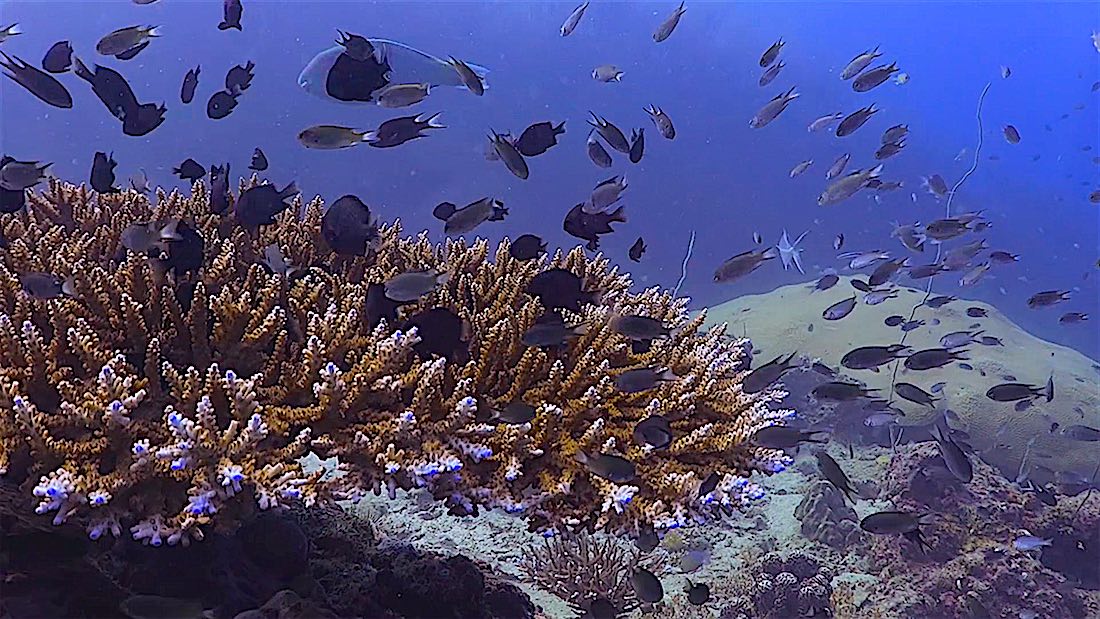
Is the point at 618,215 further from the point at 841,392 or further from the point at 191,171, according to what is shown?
the point at 191,171

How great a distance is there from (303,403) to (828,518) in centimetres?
712

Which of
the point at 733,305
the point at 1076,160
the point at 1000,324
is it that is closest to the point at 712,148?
the point at 733,305

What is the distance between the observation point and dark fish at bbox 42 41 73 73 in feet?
18.4

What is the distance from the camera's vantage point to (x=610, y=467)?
2889 mm

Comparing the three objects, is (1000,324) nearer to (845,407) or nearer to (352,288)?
(845,407)

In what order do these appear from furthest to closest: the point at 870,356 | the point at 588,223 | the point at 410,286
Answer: the point at 870,356 < the point at 588,223 < the point at 410,286

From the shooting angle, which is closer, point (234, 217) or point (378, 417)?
point (378, 417)

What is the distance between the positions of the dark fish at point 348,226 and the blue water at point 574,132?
99.3 ft

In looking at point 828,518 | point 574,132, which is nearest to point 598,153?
point 828,518

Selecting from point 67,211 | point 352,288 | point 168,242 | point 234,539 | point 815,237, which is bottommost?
point 234,539

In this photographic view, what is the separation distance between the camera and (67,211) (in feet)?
16.1

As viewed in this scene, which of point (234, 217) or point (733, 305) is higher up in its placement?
point (733, 305)

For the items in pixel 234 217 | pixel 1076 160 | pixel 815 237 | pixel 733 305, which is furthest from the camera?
pixel 1076 160

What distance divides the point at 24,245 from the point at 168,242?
100 centimetres
